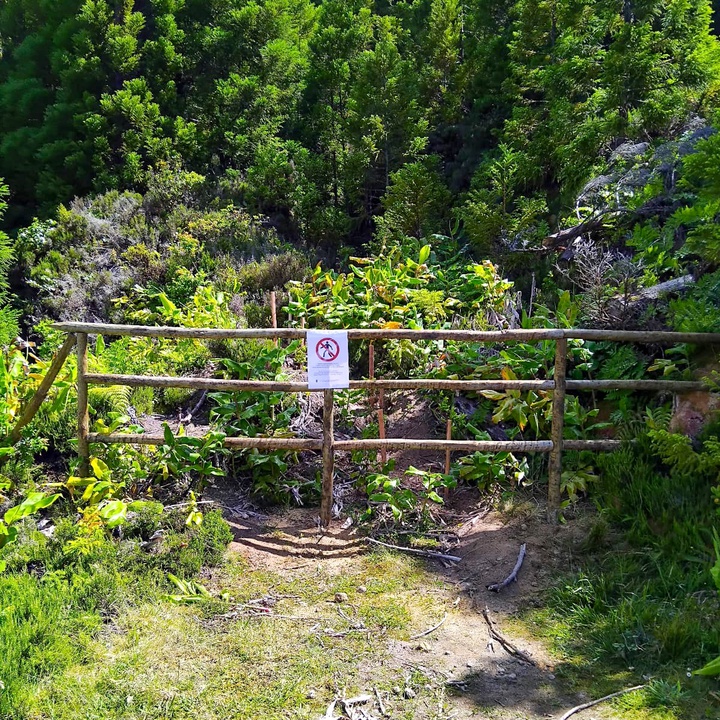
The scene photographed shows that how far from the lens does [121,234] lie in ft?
30.6

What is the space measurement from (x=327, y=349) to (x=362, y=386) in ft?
1.10

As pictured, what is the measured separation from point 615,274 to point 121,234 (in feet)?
21.8

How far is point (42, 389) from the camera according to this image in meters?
4.49

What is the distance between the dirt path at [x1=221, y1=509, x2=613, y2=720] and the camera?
2.98m

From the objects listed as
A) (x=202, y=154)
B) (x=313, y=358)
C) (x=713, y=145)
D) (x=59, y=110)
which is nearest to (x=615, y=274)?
(x=713, y=145)

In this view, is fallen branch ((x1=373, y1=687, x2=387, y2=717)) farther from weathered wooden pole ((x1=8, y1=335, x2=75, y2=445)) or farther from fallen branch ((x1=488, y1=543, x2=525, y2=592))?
weathered wooden pole ((x1=8, y1=335, x2=75, y2=445))

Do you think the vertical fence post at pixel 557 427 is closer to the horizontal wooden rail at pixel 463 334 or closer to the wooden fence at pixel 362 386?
the wooden fence at pixel 362 386

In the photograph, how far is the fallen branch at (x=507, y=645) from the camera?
10.7 ft

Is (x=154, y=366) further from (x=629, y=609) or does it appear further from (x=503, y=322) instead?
(x=629, y=609)

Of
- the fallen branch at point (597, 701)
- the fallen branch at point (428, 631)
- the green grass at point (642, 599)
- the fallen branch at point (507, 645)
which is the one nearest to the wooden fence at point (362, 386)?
the green grass at point (642, 599)

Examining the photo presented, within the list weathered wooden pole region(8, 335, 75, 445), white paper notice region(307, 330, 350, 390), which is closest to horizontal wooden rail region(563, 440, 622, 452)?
white paper notice region(307, 330, 350, 390)

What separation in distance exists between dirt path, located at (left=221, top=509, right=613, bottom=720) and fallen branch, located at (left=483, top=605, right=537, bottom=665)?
20 millimetres

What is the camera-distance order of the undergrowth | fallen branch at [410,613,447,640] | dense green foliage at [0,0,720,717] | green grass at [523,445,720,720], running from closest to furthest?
green grass at [523,445,720,720]
the undergrowth
fallen branch at [410,613,447,640]
dense green foliage at [0,0,720,717]

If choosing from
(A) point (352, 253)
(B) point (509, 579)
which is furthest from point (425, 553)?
(A) point (352, 253)
